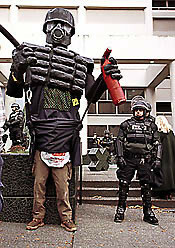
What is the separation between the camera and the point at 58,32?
12.5 ft

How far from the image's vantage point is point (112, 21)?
47.1ft

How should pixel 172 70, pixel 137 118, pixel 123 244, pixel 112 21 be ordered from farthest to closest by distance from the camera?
1. pixel 112 21
2. pixel 172 70
3. pixel 137 118
4. pixel 123 244

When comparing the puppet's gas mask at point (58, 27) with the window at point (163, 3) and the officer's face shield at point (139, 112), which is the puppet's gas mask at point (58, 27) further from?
the window at point (163, 3)

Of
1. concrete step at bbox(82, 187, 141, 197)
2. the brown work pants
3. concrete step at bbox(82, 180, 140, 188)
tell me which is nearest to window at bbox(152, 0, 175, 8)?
concrete step at bbox(82, 180, 140, 188)

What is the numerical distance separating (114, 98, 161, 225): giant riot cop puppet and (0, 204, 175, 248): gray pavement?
1.05 feet

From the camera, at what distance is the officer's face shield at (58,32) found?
12.5 ft

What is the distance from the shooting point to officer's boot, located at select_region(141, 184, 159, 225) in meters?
4.22

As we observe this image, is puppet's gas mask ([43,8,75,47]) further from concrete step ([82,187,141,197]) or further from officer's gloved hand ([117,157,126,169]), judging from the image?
concrete step ([82,187,141,197])

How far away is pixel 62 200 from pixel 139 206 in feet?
8.77

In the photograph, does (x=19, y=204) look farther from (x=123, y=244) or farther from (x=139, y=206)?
Answer: (x=139, y=206)

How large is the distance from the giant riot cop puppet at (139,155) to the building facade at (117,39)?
6.80 metres

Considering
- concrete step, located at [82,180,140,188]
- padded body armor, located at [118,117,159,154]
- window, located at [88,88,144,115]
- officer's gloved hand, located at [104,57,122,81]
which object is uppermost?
window, located at [88,88,144,115]

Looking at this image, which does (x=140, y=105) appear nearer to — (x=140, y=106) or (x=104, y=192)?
(x=140, y=106)

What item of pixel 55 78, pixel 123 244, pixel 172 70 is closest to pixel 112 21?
pixel 172 70
